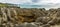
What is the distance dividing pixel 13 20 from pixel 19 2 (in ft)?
1.91

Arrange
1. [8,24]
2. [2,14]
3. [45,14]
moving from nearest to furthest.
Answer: [8,24] < [2,14] < [45,14]

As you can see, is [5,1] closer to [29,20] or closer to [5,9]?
[5,9]

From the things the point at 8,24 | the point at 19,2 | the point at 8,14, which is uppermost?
the point at 19,2

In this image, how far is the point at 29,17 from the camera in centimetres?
420

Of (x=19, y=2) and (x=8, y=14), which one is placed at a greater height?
(x=19, y=2)

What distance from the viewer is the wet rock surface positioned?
13.0 feet

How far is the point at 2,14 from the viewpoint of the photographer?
161 inches

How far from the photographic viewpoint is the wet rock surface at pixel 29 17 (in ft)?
13.0

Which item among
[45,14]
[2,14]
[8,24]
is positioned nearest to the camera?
[8,24]

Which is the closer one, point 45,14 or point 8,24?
point 8,24

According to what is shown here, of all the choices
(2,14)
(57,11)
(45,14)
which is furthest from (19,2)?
(57,11)

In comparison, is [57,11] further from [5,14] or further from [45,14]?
[5,14]

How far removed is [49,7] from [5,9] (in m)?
1.31

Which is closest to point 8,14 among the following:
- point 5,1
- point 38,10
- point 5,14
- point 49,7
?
point 5,14
